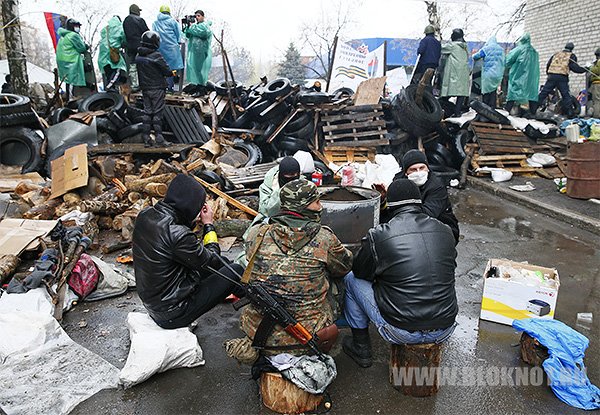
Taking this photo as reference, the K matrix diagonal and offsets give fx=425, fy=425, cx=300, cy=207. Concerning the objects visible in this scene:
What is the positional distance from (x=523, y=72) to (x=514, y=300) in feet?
31.1

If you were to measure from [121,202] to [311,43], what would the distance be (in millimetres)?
34670

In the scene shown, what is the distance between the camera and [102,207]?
5965mm

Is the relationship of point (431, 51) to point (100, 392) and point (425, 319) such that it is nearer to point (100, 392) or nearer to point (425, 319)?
point (425, 319)

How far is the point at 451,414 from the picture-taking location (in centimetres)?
267

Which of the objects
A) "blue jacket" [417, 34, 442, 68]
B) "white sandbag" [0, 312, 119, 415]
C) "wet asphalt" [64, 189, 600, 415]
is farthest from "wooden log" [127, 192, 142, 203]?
"blue jacket" [417, 34, 442, 68]

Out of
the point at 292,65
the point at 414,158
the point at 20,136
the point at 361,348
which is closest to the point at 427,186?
the point at 414,158

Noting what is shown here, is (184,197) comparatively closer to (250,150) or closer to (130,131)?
(250,150)

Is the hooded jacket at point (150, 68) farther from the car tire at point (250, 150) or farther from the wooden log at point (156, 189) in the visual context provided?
the wooden log at point (156, 189)

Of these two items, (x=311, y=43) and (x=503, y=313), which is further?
(x=311, y=43)

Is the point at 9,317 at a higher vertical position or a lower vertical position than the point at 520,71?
lower

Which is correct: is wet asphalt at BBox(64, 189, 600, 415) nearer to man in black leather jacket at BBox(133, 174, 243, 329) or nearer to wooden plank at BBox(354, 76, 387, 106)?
man in black leather jacket at BBox(133, 174, 243, 329)

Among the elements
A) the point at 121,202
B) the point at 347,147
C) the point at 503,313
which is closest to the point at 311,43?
the point at 347,147

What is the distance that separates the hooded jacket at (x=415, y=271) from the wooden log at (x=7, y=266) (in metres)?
3.62

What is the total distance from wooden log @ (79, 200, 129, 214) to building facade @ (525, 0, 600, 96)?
46.3 feet
